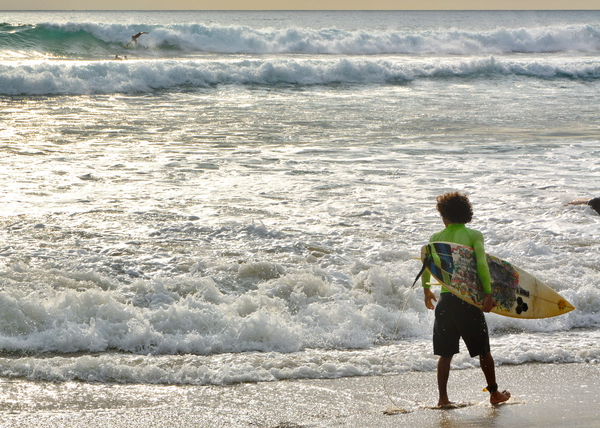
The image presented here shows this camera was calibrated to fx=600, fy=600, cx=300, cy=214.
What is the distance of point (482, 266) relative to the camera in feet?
12.1

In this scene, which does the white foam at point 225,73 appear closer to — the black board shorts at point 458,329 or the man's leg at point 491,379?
the black board shorts at point 458,329

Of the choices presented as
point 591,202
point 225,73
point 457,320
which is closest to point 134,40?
point 225,73

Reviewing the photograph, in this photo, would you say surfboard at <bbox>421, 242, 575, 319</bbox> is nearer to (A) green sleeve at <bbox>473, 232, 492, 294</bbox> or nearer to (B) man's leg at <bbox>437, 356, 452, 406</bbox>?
(A) green sleeve at <bbox>473, 232, 492, 294</bbox>

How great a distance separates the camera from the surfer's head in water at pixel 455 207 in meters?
3.74

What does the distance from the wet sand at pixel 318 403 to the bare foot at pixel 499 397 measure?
4 cm

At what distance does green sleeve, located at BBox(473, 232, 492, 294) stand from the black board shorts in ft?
0.54

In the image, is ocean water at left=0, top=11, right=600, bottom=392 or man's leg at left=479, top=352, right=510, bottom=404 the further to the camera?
ocean water at left=0, top=11, right=600, bottom=392

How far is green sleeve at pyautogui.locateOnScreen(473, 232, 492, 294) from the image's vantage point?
368 centimetres

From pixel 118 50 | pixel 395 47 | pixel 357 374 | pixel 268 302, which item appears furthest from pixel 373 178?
pixel 395 47

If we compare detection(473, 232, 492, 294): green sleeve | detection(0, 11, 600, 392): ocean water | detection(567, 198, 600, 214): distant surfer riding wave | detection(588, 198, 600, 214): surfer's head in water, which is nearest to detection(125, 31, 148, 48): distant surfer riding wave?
detection(0, 11, 600, 392): ocean water

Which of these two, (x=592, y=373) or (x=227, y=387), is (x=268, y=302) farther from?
(x=592, y=373)

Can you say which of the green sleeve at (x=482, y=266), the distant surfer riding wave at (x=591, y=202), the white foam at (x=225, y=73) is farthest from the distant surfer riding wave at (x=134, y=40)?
the green sleeve at (x=482, y=266)

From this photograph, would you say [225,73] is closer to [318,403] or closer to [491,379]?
[318,403]

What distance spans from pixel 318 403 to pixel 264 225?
→ 3.90 m
